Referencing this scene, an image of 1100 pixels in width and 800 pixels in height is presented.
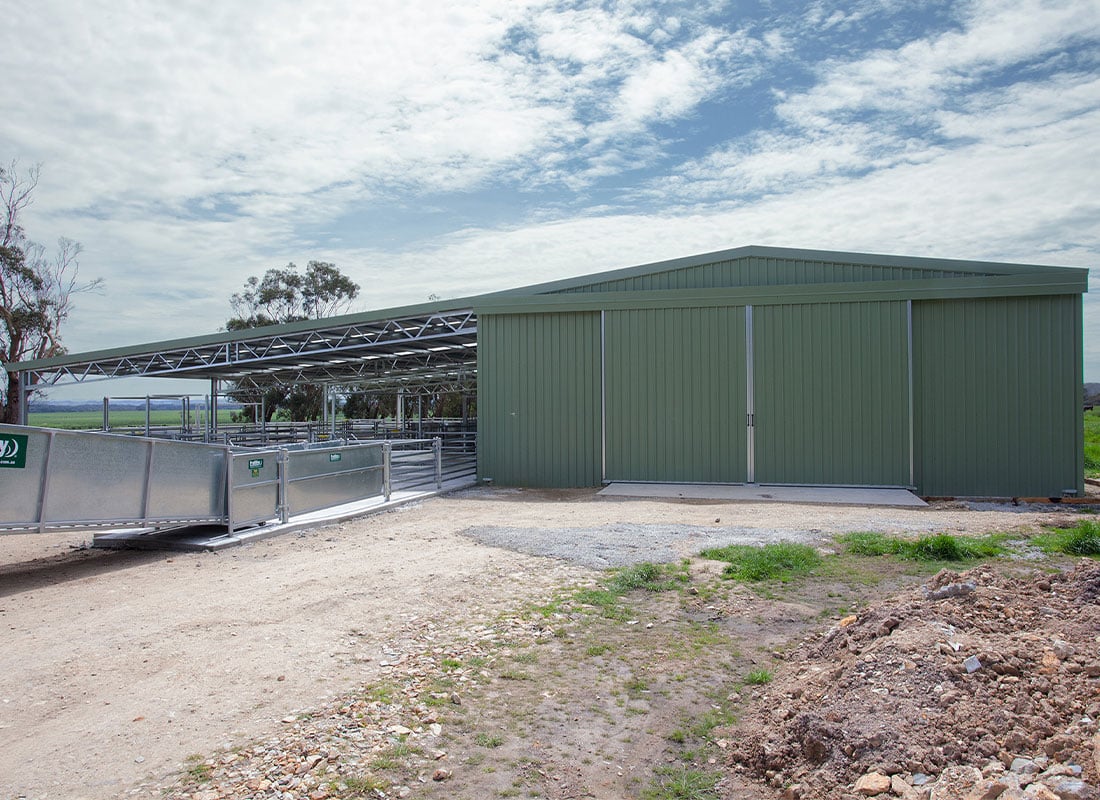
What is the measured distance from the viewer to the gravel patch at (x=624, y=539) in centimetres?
840

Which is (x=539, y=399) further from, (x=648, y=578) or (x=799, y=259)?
(x=648, y=578)

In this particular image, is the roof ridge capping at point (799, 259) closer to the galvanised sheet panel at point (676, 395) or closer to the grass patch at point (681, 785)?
the galvanised sheet panel at point (676, 395)

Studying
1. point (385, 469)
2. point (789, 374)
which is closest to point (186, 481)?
point (385, 469)

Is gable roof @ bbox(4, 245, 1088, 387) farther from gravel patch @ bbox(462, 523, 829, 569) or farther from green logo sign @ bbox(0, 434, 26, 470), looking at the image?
green logo sign @ bbox(0, 434, 26, 470)

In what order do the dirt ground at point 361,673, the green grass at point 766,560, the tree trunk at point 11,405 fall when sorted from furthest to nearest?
the tree trunk at point 11,405 < the green grass at point 766,560 < the dirt ground at point 361,673

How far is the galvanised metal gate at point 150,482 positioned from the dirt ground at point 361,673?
683mm

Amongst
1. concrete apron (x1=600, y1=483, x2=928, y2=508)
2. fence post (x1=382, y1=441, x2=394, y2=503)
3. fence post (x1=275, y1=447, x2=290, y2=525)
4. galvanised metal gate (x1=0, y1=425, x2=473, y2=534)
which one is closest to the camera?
galvanised metal gate (x1=0, y1=425, x2=473, y2=534)

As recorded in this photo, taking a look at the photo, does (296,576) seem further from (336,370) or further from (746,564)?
(336,370)

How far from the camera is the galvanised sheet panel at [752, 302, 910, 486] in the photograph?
593 inches

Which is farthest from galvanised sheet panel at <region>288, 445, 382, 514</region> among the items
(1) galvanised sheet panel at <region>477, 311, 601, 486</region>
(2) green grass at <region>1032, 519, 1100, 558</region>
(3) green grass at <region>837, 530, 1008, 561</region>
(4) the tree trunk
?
(4) the tree trunk

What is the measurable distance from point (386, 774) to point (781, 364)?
1334 centimetres

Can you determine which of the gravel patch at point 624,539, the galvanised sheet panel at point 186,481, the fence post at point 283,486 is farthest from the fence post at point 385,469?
the galvanised sheet panel at point 186,481

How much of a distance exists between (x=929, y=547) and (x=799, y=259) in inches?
347

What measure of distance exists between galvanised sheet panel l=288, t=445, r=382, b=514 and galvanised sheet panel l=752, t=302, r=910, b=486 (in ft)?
25.1
